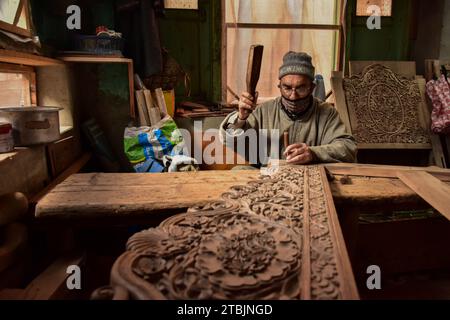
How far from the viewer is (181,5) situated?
13.5 ft

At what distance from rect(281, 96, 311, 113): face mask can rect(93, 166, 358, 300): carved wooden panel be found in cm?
137

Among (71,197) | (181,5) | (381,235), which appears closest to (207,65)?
(181,5)

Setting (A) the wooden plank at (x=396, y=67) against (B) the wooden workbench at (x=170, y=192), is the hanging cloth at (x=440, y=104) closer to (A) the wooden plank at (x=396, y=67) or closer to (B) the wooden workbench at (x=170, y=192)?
(A) the wooden plank at (x=396, y=67)

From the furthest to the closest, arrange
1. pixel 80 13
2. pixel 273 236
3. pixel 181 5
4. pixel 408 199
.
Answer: pixel 181 5
pixel 80 13
pixel 408 199
pixel 273 236

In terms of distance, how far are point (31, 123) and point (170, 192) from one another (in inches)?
49.3

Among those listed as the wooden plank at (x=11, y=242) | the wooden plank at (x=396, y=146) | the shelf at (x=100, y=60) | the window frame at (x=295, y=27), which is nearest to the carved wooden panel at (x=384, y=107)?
the wooden plank at (x=396, y=146)

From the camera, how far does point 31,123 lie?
237cm

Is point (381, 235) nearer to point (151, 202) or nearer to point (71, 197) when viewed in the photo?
point (151, 202)

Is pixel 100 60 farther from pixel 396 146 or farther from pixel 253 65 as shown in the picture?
pixel 396 146

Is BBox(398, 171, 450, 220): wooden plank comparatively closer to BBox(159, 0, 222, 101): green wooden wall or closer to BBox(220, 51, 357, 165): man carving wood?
BBox(220, 51, 357, 165): man carving wood

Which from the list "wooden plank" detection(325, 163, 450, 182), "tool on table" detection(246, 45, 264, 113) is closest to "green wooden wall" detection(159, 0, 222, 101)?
"tool on table" detection(246, 45, 264, 113)

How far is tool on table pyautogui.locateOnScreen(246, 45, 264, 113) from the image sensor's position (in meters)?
2.21

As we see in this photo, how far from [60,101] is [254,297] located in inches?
118

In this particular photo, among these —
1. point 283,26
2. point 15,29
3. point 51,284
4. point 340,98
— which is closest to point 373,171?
point 51,284
